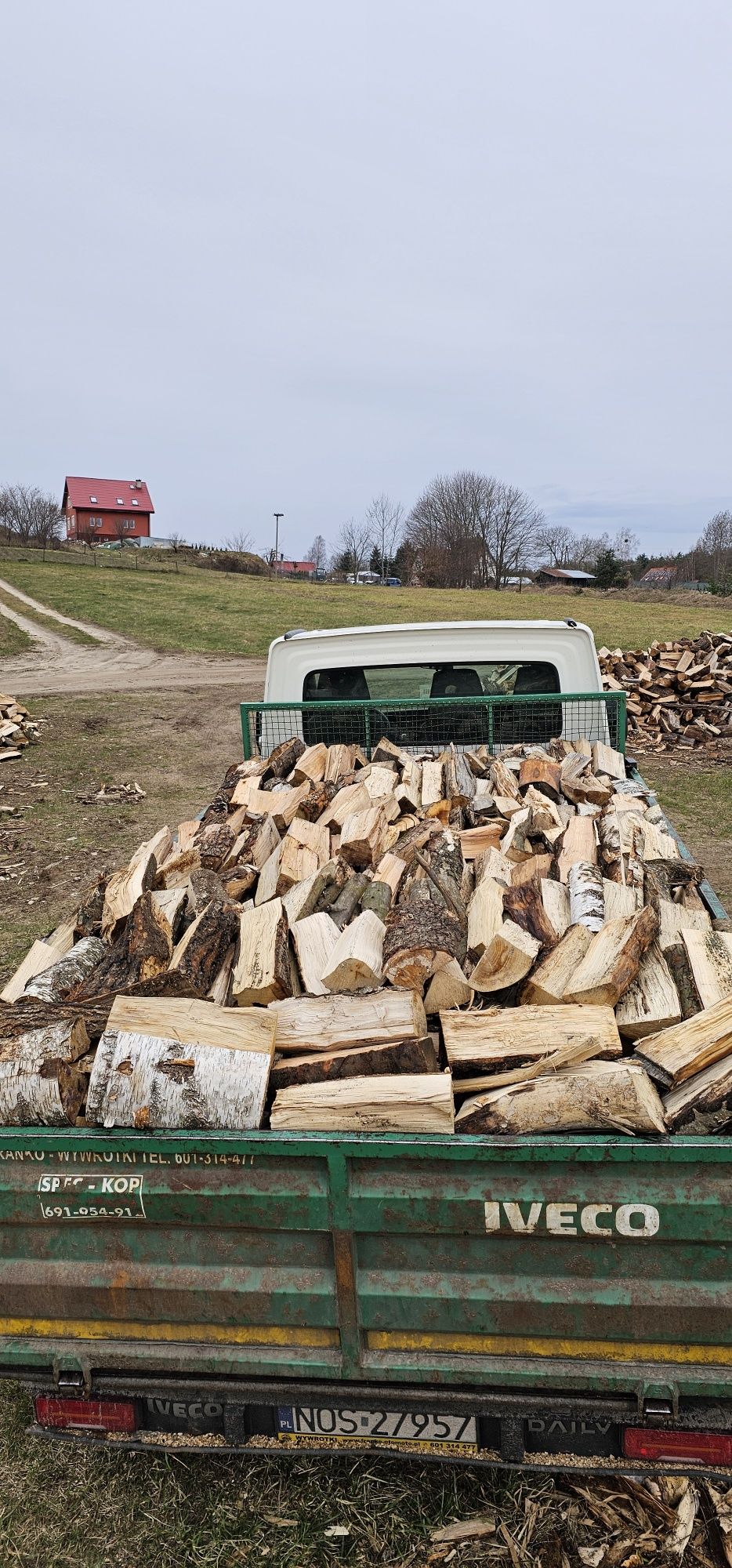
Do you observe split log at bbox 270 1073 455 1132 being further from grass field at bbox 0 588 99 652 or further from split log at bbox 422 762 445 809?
grass field at bbox 0 588 99 652

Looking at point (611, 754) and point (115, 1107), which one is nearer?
point (115, 1107)

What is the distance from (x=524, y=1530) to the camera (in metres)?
2.26

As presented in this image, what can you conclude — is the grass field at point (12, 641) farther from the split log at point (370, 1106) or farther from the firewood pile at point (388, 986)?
the split log at point (370, 1106)

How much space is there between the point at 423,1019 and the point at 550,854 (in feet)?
3.69

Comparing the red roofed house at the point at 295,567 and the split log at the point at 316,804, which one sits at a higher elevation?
the red roofed house at the point at 295,567

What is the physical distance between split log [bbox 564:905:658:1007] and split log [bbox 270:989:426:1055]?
43 cm

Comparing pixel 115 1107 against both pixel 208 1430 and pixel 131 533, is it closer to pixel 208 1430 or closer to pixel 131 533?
pixel 208 1430

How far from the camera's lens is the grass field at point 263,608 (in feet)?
91.8

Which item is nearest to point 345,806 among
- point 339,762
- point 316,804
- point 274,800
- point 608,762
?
point 316,804

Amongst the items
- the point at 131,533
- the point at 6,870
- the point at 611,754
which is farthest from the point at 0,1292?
the point at 131,533

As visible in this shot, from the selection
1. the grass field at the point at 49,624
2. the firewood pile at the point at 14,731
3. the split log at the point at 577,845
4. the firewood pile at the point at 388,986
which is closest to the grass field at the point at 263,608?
the grass field at the point at 49,624

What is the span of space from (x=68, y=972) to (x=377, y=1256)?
129 cm

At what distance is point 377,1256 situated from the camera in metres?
1.89

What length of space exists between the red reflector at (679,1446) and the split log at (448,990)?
99 centimetres
